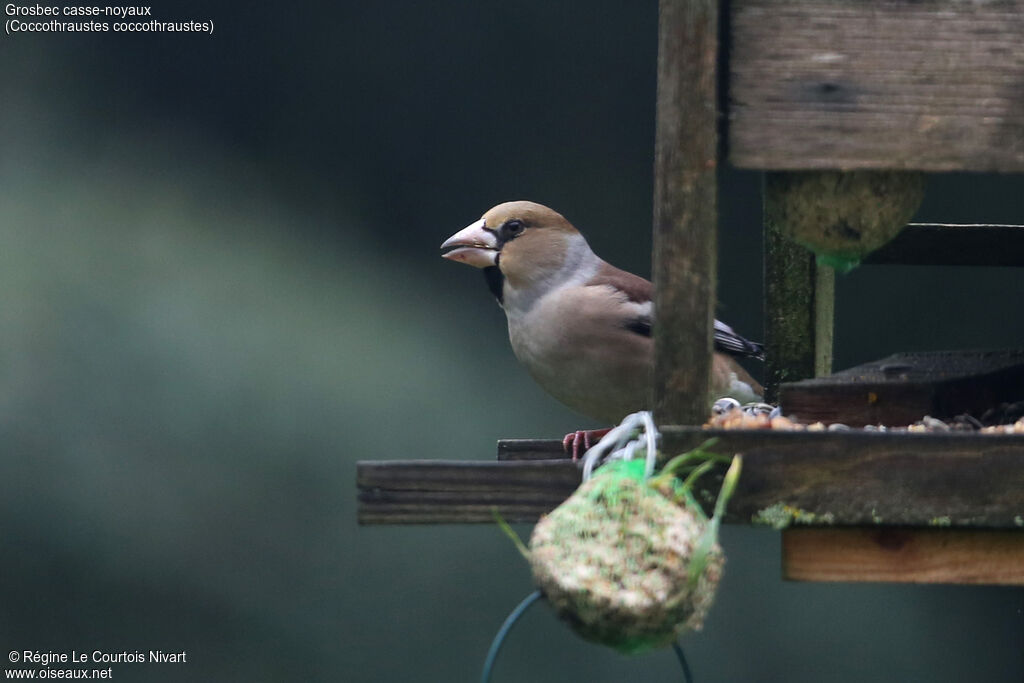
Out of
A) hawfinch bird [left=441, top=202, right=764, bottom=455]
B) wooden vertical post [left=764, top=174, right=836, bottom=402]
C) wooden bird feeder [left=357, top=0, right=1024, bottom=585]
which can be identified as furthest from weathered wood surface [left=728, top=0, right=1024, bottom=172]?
hawfinch bird [left=441, top=202, right=764, bottom=455]

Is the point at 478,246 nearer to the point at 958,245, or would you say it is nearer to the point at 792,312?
the point at 792,312

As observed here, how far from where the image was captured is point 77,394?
17.6ft

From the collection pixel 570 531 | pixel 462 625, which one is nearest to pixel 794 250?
pixel 570 531

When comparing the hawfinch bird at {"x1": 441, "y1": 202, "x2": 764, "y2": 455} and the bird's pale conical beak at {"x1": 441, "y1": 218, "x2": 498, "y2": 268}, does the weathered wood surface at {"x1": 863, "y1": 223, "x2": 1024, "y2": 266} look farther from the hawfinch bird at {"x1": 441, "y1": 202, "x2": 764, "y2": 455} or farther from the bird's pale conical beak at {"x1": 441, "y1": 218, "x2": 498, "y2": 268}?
the bird's pale conical beak at {"x1": 441, "y1": 218, "x2": 498, "y2": 268}

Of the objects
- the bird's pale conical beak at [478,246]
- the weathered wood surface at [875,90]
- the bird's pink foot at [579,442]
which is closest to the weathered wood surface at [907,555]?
the weathered wood surface at [875,90]

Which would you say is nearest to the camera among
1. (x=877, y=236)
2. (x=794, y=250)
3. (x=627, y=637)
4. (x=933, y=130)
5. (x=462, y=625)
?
(x=627, y=637)

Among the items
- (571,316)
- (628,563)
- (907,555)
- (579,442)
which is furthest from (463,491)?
(571,316)

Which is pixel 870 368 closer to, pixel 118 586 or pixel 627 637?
pixel 627 637

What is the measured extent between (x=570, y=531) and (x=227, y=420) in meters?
3.73

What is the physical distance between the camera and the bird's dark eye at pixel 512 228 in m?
3.73

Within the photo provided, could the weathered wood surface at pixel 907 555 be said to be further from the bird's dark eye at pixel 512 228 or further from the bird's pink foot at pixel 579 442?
the bird's dark eye at pixel 512 228

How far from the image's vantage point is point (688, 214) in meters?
1.98

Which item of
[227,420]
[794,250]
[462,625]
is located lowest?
[462,625]

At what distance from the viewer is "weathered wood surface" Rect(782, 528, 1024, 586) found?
198 centimetres
